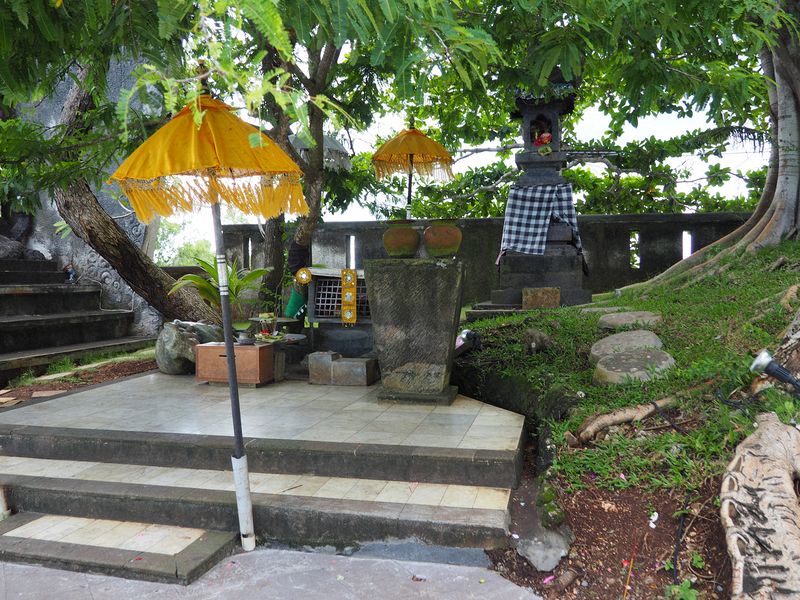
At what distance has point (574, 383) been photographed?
5219 millimetres

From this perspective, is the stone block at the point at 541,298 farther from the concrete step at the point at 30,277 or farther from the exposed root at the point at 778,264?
the concrete step at the point at 30,277

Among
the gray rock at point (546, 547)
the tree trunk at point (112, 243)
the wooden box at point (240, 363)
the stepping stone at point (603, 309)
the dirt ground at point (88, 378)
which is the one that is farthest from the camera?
the tree trunk at point (112, 243)

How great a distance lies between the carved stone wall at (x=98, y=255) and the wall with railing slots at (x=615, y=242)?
3.30 metres

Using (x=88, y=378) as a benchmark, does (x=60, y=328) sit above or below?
above

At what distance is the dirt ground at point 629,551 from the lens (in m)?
3.08

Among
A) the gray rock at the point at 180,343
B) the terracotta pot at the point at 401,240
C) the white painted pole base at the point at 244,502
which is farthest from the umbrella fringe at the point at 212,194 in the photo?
the gray rock at the point at 180,343

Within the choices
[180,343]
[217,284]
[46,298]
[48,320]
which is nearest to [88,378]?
[180,343]

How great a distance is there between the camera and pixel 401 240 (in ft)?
19.0

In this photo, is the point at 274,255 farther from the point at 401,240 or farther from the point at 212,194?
the point at 212,194

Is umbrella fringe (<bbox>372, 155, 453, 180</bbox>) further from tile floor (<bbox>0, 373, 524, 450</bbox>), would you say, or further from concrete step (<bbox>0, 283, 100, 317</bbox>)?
concrete step (<bbox>0, 283, 100, 317</bbox>)

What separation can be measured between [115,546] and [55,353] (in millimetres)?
5370

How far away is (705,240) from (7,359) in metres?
10.1

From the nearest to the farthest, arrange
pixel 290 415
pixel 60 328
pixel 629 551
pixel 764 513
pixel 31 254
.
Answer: pixel 764 513 < pixel 629 551 < pixel 290 415 < pixel 60 328 < pixel 31 254

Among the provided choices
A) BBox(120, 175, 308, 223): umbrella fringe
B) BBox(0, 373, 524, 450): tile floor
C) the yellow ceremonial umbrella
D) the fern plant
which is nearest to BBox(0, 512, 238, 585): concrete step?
the yellow ceremonial umbrella
